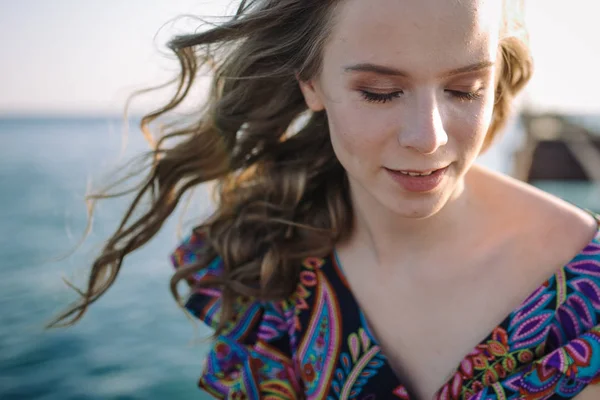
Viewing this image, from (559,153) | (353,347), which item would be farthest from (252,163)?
(559,153)

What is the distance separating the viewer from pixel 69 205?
1254 cm

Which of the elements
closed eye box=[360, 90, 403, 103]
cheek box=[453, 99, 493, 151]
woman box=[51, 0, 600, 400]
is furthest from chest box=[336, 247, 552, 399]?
closed eye box=[360, 90, 403, 103]

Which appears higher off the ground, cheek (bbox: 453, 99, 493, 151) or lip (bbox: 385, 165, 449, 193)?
cheek (bbox: 453, 99, 493, 151)

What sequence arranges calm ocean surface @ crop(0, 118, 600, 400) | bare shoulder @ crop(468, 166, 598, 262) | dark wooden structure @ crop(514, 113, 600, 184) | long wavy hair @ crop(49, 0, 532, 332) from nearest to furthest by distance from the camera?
bare shoulder @ crop(468, 166, 598, 262) < long wavy hair @ crop(49, 0, 532, 332) < calm ocean surface @ crop(0, 118, 600, 400) < dark wooden structure @ crop(514, 113, 600, 184)

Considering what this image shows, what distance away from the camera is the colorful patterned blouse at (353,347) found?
2.01m

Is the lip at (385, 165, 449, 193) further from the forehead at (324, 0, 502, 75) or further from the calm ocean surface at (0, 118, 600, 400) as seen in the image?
the calm ocean surface at (0, 118, 600, 400)

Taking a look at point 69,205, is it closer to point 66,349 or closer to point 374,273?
point 66,349

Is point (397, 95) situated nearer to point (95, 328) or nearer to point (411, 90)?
point (411, 90)

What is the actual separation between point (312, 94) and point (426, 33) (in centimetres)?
57

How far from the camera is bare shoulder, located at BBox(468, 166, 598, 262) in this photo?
2.12m

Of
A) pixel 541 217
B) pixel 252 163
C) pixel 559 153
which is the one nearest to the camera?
pixel 541 217

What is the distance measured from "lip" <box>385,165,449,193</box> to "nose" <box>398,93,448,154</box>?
105 millimetres

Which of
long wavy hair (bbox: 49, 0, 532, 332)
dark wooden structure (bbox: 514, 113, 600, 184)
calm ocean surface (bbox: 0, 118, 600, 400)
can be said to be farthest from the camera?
dark wooden structure (bbox: 514, 113, 600, 184)

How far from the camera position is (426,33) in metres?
1.82
